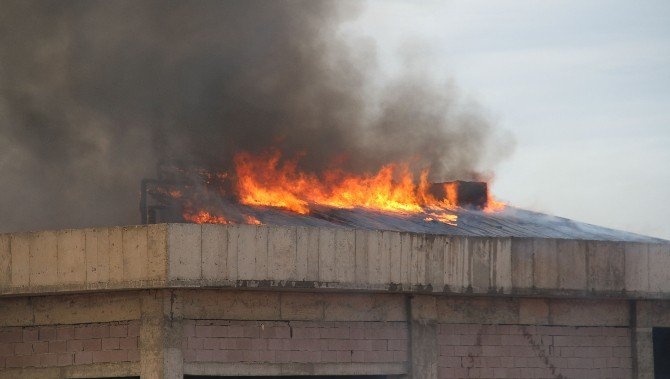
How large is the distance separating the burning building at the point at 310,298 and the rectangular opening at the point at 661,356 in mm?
40

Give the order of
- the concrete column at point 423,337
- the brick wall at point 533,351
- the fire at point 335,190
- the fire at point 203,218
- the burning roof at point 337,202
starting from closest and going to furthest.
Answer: the concrete column at point 423,337 → the brick wall at point 533,351 → the fire at point 203,218 → the burning roof at point 337,202 → the fire at point 335,190

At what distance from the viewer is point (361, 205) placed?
31.0m

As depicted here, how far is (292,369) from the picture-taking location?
77.9ft

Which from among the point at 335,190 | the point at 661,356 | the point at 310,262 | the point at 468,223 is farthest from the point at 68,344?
the point at 661,356

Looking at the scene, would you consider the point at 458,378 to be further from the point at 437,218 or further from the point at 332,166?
the point at 332,166

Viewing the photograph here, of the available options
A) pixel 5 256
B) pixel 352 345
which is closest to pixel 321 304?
pixel 352 345

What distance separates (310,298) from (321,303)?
248 millimetres

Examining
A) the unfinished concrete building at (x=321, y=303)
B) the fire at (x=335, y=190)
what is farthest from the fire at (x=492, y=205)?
the unfinished concrete building at (x=321, y=303)

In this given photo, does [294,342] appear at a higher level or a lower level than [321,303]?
lower

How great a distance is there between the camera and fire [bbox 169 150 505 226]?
1169 inches

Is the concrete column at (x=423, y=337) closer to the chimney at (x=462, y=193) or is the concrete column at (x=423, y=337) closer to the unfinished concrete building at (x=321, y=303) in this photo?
the unfinished concrete building at (x=321, y=303)

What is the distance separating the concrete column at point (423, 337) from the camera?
25.0 metres

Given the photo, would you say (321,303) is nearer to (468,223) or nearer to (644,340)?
(468,223)

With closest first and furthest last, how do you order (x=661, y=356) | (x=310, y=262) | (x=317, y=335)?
(x=310, y=262) → (x=317, y=335) → (x=661, y=356)
